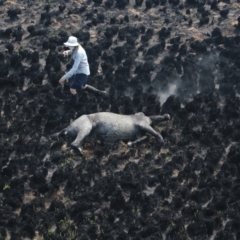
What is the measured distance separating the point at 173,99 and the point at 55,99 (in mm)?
3318

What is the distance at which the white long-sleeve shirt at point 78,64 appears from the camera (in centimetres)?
1606

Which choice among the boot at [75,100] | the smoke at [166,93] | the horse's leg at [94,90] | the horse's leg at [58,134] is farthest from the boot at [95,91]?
the horse's leg at [58,134]

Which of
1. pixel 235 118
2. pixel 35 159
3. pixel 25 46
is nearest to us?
pixel 35 159

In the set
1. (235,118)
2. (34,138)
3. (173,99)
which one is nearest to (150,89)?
(173,99)

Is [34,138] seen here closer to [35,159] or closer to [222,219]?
[35,159]

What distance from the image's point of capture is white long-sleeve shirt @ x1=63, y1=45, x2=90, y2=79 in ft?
52.7

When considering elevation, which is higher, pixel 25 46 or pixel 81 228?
pixel 81 228

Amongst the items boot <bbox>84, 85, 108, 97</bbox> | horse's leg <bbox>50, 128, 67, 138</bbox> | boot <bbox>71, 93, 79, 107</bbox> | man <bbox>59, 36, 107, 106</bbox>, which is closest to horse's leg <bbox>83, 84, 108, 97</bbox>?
boot <bbox>84, 85, 108, 97</bbox>

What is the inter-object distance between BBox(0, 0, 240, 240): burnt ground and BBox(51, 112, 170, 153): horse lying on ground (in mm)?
294

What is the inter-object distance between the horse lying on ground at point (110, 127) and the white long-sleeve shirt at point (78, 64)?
4.54 ft

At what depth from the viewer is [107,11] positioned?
23.8 metres

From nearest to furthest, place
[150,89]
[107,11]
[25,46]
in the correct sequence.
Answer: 1. [150,89]
2. [25,46]
3. [107,11]

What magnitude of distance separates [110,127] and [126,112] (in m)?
1.52

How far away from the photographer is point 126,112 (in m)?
16.7
